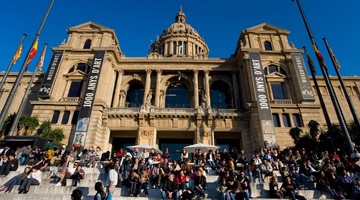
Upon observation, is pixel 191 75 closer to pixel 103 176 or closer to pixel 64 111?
pixel 64 111

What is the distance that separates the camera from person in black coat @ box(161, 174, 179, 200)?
1056cm

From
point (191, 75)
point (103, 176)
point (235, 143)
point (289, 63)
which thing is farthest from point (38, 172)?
point (289, 63)

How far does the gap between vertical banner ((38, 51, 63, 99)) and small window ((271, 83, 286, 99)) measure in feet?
97.1

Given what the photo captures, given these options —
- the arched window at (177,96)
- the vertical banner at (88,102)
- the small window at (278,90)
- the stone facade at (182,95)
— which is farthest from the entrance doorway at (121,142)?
the small window at (278,90)

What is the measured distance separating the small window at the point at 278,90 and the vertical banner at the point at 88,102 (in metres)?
23.6

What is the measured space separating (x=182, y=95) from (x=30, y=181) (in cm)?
2669

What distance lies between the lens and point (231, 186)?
1055 centimetres

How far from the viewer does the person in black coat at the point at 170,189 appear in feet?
34.7

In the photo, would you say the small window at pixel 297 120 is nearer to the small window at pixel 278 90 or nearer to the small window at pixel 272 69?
the small window at pixel 278 90

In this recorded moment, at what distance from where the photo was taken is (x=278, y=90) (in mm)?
31500

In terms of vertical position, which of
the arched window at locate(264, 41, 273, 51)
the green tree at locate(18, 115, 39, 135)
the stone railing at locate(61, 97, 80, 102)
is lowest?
the green tree at locate(18, 115, 39, 135)

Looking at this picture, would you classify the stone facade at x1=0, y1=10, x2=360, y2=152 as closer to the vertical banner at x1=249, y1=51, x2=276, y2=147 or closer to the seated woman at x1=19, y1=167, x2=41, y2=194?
the vertical banner at x1=249, y1=51, x2=276, y2=147

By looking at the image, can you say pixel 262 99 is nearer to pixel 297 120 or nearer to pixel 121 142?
pixel 297 120

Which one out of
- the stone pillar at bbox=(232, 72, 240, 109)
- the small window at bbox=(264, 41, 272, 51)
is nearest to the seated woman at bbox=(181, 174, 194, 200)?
the stone pillar at bbox=(232, 72, 240, 109)
